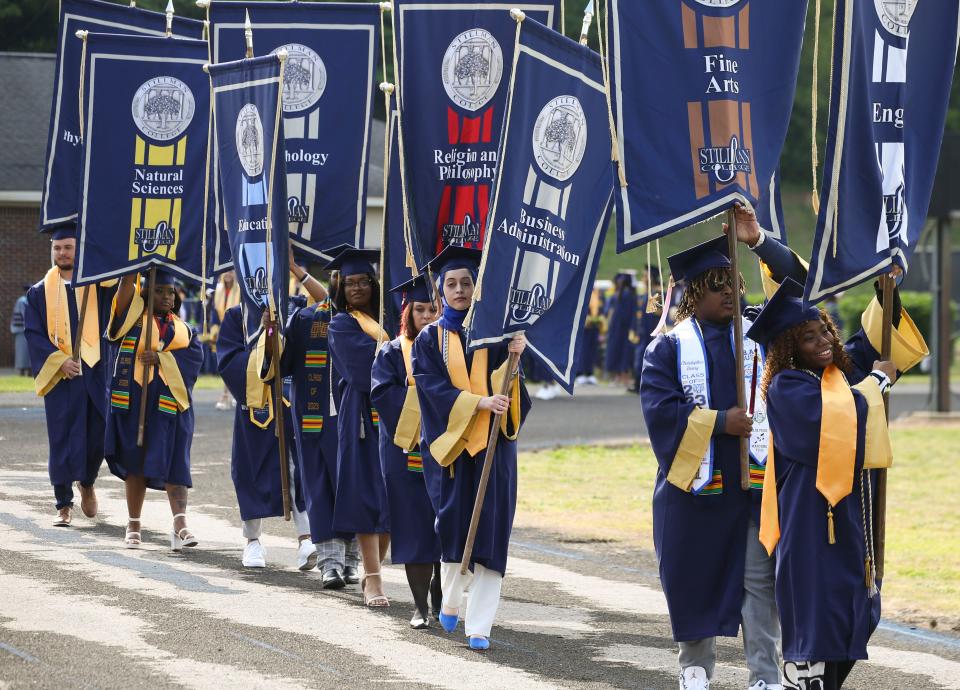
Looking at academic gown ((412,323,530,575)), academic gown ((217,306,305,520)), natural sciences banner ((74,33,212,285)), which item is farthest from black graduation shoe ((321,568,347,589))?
natural sciences banner ((74,33,212,285))

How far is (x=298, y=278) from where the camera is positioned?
404 inches

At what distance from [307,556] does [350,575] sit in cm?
58

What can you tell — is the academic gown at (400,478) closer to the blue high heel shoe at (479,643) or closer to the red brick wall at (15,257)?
the blue high heel shoe at (479,643)

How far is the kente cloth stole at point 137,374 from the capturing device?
10.9 metres

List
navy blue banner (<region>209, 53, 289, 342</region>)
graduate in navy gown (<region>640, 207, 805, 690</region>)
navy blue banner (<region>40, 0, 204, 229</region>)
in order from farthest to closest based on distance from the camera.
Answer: navy blue banner (<region>40, 0, 204, 229</region>)
navy blue banner (<region>209, 53, 289, 342</region>)
graduate in navy gown (<region>640, 207, 805, 690</region>)

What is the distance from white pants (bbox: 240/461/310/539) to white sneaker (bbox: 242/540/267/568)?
0.07 meters

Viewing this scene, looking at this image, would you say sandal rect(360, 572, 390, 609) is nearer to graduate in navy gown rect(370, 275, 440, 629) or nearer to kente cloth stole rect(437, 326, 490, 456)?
graduate in navy gown rect(370, 275, 440, 629)

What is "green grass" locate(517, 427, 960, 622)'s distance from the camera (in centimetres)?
1019

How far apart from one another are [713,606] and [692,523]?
34 centimetres

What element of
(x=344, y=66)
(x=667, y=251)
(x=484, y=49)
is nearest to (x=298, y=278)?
(x=344, y=66)

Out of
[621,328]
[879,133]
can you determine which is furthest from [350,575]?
[621,328]

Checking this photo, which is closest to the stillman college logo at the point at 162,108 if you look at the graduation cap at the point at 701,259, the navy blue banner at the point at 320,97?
the navy blue banner at the point at 320,97

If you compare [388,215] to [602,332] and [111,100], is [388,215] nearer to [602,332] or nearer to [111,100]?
[111,100]

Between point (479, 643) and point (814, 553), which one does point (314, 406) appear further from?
point (814, 553)
